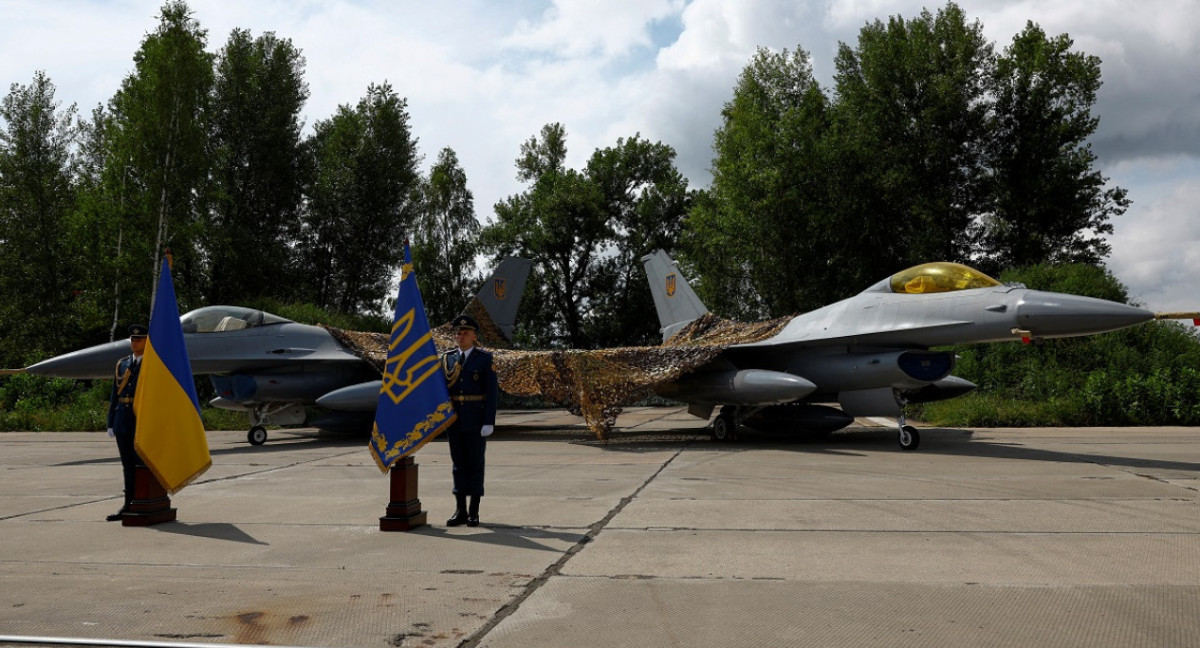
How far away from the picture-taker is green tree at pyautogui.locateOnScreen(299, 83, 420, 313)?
117 ft

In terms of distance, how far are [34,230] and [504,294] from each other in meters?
21.6

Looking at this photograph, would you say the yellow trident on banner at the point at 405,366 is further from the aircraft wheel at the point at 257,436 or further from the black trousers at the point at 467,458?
the aircraft wheel at the point at 257,436

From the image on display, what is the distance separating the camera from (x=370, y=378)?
15.1 metres

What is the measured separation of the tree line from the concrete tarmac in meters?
20.2

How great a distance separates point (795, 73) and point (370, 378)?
1066 inches

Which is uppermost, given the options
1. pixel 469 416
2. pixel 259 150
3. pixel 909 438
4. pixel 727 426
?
pixel 259 150

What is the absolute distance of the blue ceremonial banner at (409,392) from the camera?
18.1ft

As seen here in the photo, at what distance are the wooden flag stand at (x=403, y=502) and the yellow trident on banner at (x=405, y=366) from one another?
20.3 inches

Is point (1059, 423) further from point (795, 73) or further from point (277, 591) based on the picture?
point (795, 73)

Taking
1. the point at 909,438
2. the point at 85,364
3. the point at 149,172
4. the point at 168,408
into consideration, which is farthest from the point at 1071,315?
the point at 149,172

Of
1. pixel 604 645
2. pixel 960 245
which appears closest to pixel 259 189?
pixel 960 245

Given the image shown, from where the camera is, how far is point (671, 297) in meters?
16.8

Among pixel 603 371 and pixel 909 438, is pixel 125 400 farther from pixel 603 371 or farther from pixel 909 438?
pixel 909 438

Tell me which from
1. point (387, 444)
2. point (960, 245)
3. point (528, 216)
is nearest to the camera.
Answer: point (387, 444)
